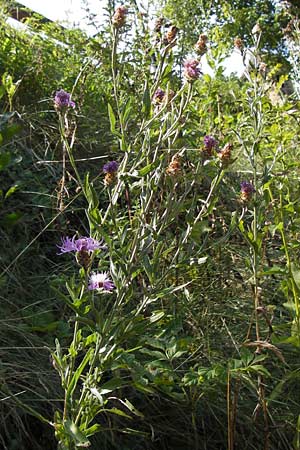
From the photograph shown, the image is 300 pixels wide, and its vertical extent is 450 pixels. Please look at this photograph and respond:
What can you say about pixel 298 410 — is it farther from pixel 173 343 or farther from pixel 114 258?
pixel 114 258

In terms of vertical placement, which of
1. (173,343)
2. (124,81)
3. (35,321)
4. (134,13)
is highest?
(134,13)

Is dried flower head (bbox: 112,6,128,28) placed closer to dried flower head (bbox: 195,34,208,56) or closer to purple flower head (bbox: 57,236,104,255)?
dried flower head (bbox: 195,34,208,56)

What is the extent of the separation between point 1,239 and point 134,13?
126cm

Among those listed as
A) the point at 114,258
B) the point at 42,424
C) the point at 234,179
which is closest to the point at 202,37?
the point at 114,258

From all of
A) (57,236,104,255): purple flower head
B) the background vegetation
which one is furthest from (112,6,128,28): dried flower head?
(57,236,104,255): purple flower head

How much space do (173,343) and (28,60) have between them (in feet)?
5.81

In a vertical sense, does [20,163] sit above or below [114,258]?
below

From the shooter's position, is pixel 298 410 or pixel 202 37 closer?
pixel 202 37

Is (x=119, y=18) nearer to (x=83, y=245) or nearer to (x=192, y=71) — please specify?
(x=192, y=71)

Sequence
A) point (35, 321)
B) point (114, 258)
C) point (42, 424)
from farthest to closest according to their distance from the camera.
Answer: point (35, 321) < point (42, 424) < point (114, 258)

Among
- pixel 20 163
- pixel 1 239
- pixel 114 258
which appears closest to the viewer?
pixel 114 258

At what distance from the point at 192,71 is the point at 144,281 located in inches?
27.6

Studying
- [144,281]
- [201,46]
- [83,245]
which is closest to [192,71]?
[201,46]

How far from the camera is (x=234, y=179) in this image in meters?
2.76
